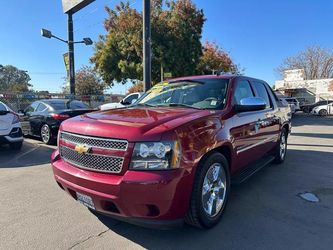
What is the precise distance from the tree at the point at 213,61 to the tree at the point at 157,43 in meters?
3.97

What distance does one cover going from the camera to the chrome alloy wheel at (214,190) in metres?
3.46

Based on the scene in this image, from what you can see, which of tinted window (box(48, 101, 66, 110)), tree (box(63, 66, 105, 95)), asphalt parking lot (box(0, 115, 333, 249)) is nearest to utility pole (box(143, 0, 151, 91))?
tinted window (box(48, 101, 66, 110))

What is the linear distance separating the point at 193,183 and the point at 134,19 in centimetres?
2132

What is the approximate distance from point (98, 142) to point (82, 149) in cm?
24

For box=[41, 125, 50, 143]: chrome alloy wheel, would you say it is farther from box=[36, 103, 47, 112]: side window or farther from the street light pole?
the street light pole

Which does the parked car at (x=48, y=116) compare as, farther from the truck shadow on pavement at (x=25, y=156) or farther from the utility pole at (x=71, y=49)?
the utility pole at (x=71, y=49)

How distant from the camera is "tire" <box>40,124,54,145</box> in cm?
927

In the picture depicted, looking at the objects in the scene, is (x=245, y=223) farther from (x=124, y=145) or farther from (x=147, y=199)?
(x=124, y=145)

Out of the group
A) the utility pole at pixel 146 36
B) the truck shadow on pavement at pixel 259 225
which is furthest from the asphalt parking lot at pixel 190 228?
the utility pole at pixel 146 36

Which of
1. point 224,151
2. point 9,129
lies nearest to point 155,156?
point 224,151

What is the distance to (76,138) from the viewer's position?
3.41 metres

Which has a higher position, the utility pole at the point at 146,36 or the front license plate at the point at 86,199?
the utility pole at the point at 146,36

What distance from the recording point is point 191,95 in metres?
4.54

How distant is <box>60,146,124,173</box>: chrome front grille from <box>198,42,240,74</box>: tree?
23228 mm
